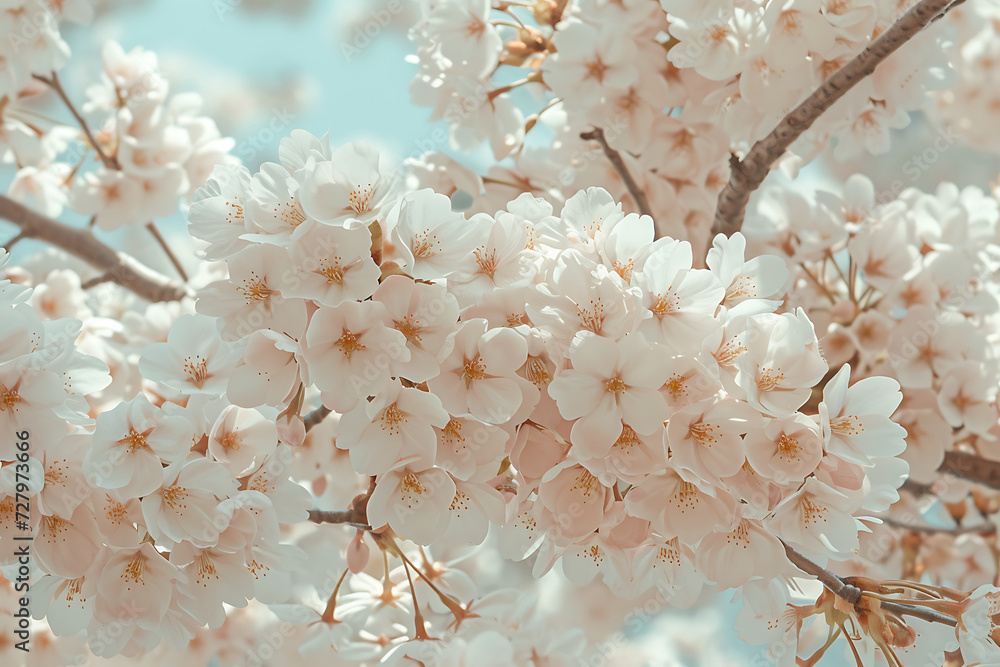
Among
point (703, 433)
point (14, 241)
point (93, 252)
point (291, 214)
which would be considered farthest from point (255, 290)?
point (93, 252)

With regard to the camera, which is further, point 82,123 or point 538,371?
point 82,123

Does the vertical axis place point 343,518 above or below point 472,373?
below

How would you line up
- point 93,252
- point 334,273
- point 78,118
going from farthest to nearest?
point 93,252 < point 78,118 < point 334,273

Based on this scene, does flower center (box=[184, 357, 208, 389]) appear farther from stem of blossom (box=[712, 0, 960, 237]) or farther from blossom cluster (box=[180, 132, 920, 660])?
stem of blossom (box=[712, 0, 960, 237])

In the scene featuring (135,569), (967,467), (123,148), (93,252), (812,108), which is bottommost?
(93,252)

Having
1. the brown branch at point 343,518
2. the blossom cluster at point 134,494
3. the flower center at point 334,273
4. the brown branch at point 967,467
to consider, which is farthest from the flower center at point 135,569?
the brown branch at point 967,467

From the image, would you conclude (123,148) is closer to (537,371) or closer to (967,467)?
(537,371)
